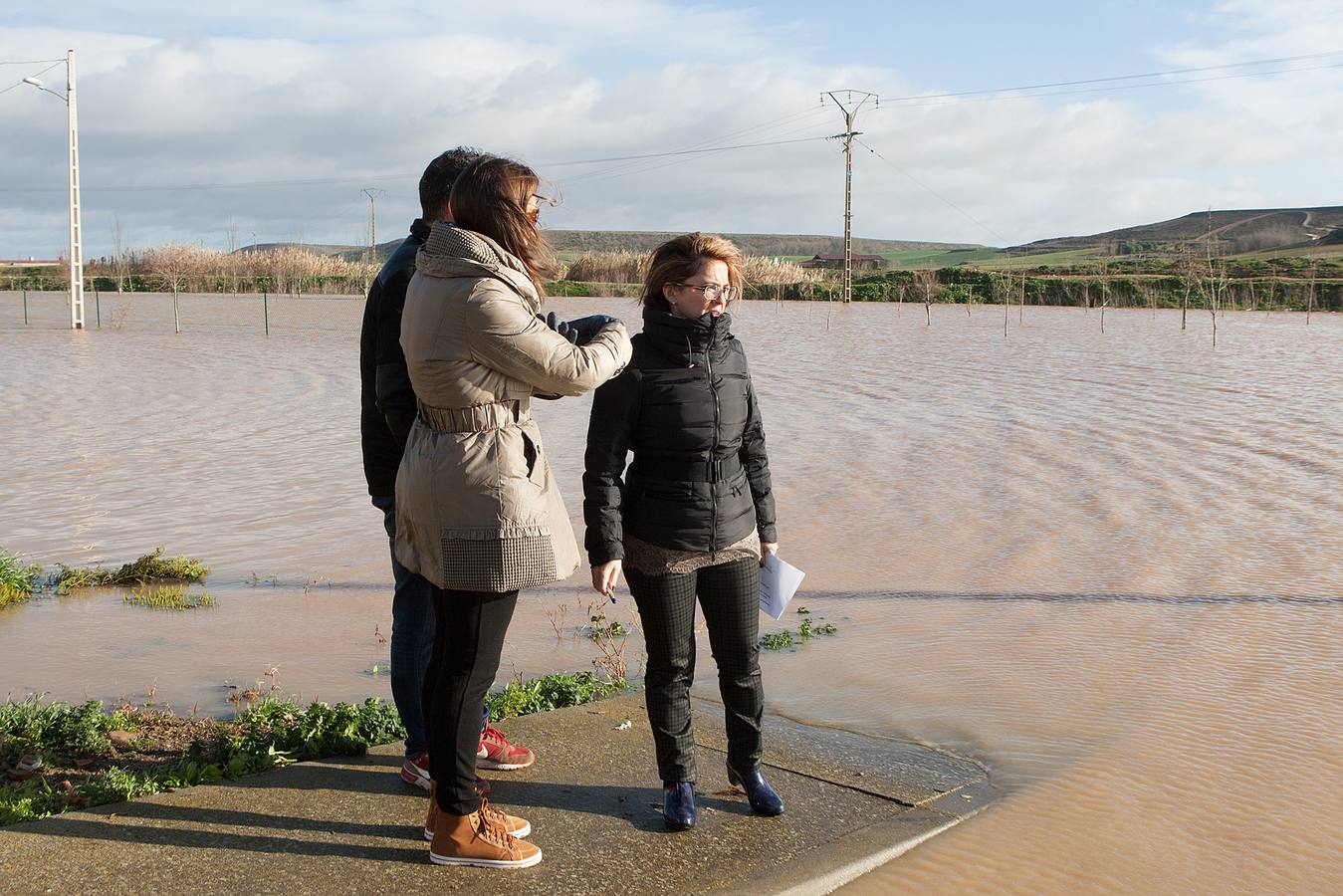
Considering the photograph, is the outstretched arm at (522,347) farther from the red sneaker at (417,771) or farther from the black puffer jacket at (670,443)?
the red sneaker at (417,771)

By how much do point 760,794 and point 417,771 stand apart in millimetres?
1087

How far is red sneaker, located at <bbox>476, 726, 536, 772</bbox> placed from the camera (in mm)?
4109

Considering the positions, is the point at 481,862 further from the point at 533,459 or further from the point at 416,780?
the point at 533,459

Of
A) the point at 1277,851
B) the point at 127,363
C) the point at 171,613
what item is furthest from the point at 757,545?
the point at 127,363

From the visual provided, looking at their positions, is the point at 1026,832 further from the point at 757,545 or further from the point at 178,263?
the point at 178,263

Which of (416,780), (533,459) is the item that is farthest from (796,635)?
(533,459)

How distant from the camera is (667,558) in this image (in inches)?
146

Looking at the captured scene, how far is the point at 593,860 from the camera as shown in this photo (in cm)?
349

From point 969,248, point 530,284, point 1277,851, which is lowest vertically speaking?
point 1277,851

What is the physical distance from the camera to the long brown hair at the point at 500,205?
3174 millimetres

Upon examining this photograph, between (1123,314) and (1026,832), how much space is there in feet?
160

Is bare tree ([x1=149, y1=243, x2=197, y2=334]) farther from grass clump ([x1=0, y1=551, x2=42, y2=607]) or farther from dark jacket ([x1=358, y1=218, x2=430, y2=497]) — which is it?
dark jacket ([x1=358, y1=218, x2=430, y2=497])

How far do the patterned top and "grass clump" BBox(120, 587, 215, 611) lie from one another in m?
4.53

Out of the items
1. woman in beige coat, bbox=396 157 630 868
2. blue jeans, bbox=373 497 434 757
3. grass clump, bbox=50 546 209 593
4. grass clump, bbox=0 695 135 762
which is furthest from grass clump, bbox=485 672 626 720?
grass clump, bbox=50 546 209 593
